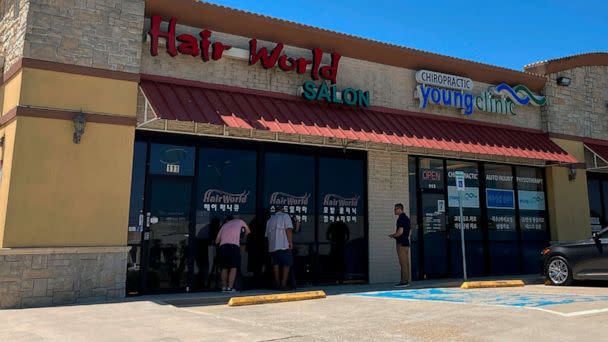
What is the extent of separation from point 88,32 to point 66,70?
885mm

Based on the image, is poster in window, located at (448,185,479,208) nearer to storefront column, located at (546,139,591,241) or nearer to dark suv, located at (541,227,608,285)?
dark suv, located at (541,227,608,285)

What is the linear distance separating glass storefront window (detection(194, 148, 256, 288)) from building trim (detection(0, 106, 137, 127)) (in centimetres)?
177

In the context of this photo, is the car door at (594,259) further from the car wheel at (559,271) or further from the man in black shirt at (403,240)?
the man in black shirt at (403,240)

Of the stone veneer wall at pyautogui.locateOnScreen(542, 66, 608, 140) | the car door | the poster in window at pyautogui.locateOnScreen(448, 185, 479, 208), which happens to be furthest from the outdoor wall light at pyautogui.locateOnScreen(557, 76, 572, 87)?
the car door

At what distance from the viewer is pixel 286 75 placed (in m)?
12.4

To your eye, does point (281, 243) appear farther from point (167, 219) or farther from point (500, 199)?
point (500, 199)

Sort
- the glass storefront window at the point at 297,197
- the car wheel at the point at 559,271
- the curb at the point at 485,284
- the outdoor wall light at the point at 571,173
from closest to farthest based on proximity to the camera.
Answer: the curb at the point at 485,284 < the car wheel at the point at 559,271 < the glass storefront window at the point at 297,197 < the outdoor wall light at the point at 571,173

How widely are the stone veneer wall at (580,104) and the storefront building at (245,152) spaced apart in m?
0.17

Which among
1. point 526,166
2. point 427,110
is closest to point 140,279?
point 427,110

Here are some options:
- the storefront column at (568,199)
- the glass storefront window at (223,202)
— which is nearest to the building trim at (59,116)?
the glass storefront window at (223,202)

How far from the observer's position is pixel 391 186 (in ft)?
44.5

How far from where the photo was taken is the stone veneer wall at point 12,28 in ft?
31.9

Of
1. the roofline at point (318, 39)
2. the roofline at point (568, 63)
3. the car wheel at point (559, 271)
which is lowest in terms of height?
the car wheel at point (559, 271)

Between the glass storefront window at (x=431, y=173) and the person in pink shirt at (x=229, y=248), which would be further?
the glass storefront window at (x=431, y=173)
